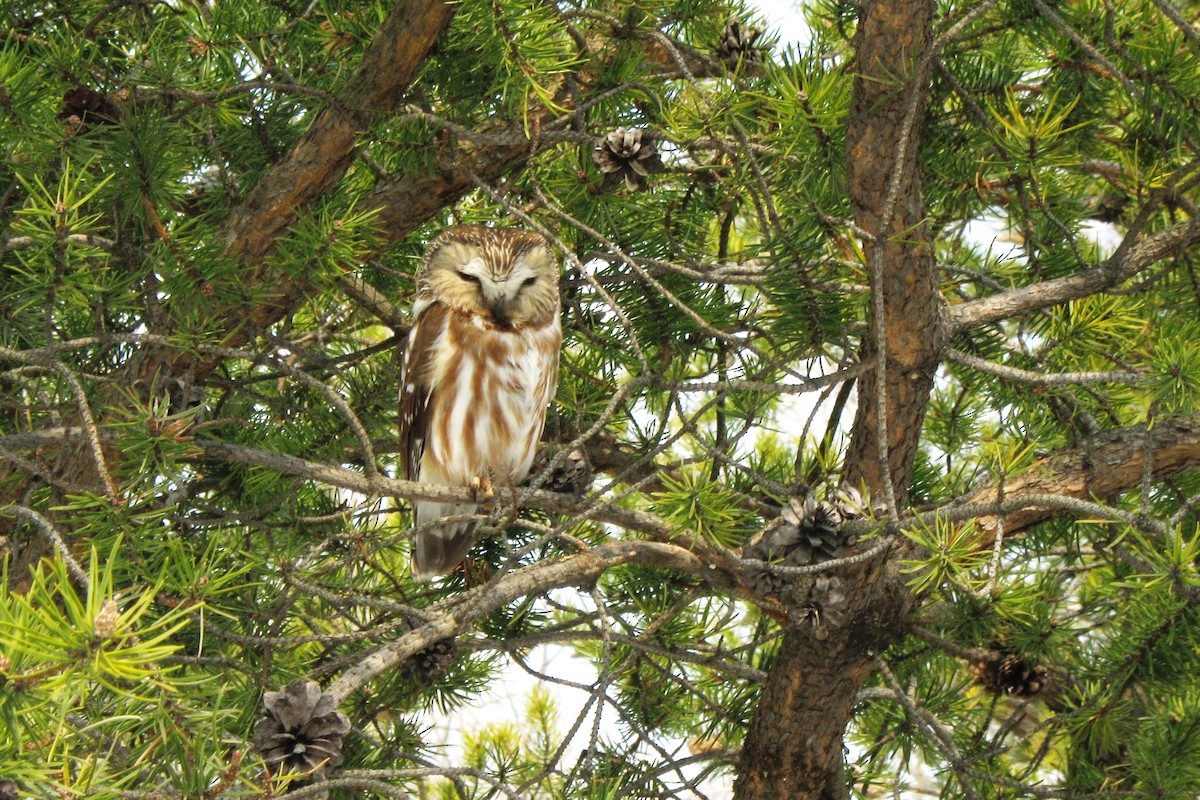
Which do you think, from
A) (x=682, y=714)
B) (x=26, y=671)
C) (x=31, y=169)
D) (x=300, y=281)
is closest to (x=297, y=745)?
(x=26, y=671)

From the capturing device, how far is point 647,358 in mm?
2652

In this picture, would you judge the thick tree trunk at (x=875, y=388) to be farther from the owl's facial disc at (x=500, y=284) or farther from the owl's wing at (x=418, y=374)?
the owl's wing at (x=418, y=374)

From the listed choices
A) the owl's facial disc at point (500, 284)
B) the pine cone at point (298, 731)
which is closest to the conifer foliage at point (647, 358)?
the pine cone at point (298, 731)

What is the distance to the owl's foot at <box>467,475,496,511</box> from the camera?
2.53 meters

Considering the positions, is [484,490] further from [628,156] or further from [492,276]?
[628,156]

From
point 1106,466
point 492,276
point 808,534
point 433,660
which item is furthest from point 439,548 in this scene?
point 1106,466

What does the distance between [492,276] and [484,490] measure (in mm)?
509

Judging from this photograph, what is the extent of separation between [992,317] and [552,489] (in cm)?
97

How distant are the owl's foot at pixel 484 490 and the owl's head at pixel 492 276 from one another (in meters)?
0.39

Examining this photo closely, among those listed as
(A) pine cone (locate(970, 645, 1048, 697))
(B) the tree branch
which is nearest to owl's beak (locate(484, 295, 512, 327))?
(B) the tree branch

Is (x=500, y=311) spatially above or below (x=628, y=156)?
above

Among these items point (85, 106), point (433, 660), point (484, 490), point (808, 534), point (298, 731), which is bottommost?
point (298, 731)

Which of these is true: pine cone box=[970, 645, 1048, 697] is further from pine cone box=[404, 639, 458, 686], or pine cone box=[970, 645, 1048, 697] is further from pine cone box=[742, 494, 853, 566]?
pine cone box=[404, 639, 458, 686]

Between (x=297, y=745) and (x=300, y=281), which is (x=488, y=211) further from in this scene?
(x=297, y=745)
